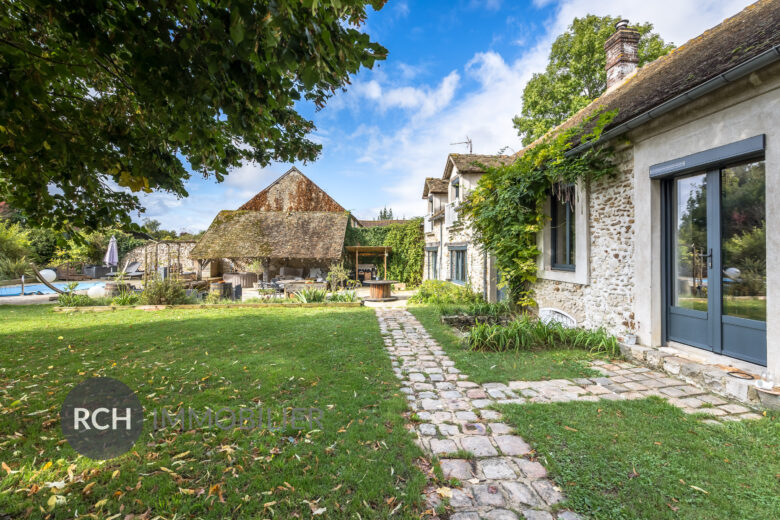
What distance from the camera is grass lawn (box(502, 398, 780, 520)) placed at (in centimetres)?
193

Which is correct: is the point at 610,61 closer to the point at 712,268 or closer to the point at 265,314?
the point at 712,268

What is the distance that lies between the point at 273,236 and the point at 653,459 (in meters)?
18.5

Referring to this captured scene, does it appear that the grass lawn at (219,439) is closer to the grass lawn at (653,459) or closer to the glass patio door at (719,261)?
the grass lawn at (653,459)

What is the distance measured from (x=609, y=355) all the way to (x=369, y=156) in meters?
19.0

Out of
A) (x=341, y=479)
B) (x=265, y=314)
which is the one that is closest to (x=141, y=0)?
(x=341, y=479)

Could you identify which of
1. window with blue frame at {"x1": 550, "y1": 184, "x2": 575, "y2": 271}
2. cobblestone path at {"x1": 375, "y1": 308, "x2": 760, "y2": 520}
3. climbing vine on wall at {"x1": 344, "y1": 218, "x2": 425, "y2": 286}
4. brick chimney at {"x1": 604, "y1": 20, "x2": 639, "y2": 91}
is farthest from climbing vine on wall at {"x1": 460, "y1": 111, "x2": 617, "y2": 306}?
climbing vine on wall at {"x1": 344, "y1": 218, "x2": 425, "y2": 286}

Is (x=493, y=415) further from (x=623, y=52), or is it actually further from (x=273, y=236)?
(x=273, y=236)

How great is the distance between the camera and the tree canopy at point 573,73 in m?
15.5

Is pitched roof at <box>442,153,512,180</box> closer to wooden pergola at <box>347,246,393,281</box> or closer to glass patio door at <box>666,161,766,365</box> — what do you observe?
wooden pergola at <box>347,246,393,281</box>

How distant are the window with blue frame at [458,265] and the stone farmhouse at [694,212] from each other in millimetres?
6032

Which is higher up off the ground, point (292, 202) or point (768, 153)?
point (292, 202)

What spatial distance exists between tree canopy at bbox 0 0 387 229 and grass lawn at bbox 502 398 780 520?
3096 mm

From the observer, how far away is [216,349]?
5.39 metres

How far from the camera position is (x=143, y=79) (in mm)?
2184
